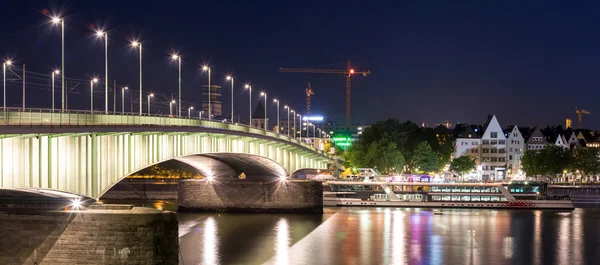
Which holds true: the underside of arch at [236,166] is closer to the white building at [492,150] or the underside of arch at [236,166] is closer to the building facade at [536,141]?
the white building at [492,150]

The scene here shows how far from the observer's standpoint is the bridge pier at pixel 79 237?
30906 mm

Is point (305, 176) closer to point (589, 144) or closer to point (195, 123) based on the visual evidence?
point (195, 123)

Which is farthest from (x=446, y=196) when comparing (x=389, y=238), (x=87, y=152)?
(x=87, y=152)

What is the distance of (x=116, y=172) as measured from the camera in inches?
1454

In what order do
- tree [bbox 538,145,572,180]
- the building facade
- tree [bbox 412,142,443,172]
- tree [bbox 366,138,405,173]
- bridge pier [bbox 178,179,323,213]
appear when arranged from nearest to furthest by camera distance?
1. bridge pier [bbox 178,179,323,213]
2. tree [bbox 366,138,405,173]
3. tree [bbox 412,142,443,172]
4. tree [bbox 538,145,572,180]
5. the building facade

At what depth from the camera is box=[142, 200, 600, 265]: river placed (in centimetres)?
4503

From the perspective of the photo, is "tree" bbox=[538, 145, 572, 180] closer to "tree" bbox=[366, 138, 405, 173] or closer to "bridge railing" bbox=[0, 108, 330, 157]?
"tree" bbox=[366, 138, 405, 173]

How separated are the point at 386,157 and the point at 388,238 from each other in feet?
167

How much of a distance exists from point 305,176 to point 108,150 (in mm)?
60773

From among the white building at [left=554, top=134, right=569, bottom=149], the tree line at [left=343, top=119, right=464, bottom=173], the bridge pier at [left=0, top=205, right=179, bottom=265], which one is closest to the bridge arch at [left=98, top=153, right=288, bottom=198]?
the bridge pier at [left=0, top=205, right=179, bottom=265]

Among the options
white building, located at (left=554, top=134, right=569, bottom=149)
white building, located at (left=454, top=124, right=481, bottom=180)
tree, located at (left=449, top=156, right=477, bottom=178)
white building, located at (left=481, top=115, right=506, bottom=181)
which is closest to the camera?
tree, located at (left=449, top=156, right=477, bottom=178)

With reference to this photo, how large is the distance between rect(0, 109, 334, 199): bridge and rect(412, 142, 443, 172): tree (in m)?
57.1

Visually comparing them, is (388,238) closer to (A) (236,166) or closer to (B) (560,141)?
(A) (236,166)

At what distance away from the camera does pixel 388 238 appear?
53.0m
